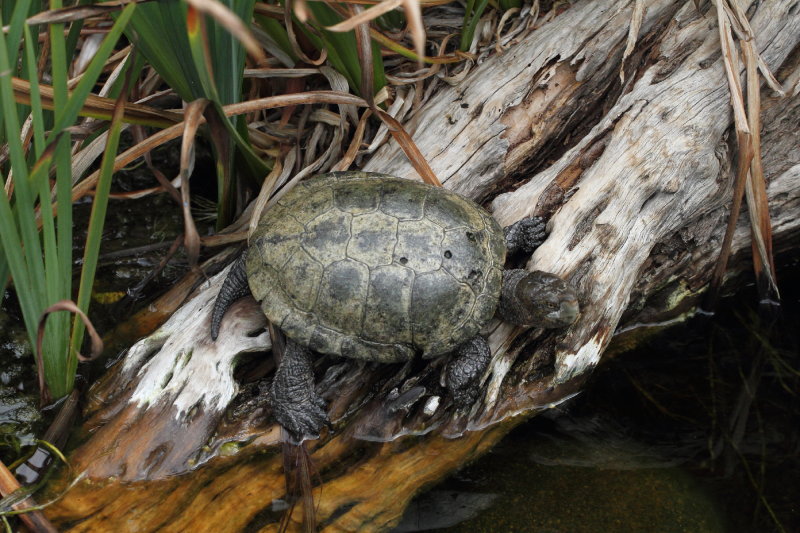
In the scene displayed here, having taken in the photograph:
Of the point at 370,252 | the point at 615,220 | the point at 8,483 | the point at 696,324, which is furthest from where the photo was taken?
the point at 696,324

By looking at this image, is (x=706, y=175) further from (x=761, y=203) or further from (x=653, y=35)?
(x=653, y=35)

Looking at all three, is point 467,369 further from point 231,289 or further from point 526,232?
point 231,289

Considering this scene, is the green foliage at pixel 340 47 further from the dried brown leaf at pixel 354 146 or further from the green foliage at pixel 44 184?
the green foliage at pixel 44 184

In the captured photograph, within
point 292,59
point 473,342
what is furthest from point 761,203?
point 292,59

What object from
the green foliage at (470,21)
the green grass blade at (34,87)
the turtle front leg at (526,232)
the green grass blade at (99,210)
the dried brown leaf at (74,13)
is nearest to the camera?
the dried brown leaf at (74,13)

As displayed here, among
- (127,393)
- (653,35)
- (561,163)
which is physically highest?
(127,393)

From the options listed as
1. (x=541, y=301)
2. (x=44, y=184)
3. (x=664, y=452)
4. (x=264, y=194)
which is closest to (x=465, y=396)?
(x=541, y=301)

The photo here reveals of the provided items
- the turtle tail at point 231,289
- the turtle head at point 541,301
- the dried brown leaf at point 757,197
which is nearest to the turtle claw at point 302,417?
→ the turtle tail at point 231,289
